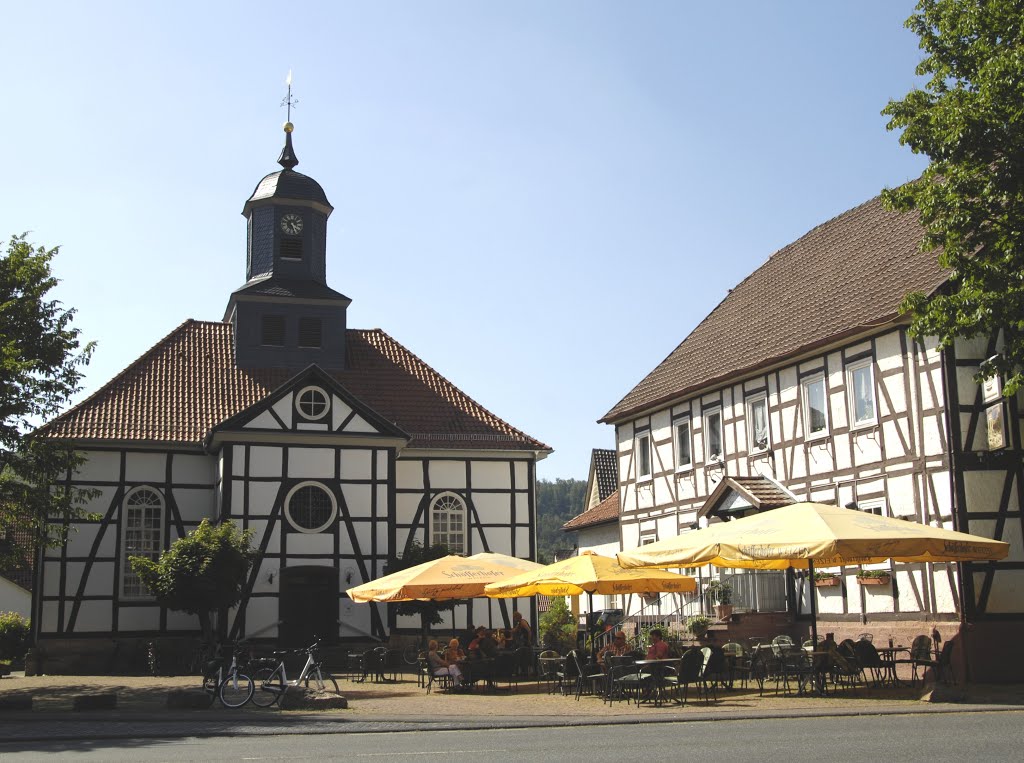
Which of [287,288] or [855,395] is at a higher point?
[287,288]

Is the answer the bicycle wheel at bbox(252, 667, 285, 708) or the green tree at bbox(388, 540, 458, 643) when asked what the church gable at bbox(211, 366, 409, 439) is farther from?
the bicycle wheel at bbox(252, 667, 285, 708)

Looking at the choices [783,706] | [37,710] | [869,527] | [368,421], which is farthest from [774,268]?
[37,710]

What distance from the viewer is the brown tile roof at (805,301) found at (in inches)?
925

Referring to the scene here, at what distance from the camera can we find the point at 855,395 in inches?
923

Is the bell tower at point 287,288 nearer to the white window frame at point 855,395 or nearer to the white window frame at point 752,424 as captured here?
the white window frame at point 752,424

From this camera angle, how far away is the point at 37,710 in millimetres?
17422

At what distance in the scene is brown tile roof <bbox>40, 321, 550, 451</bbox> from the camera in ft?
102

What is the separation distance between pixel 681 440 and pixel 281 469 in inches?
415

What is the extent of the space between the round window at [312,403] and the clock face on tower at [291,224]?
7288 mm

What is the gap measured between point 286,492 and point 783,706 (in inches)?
667

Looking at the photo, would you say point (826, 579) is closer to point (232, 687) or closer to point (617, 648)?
point (617, 648)

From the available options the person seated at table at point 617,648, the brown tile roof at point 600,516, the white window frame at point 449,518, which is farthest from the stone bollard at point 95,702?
the brown tile roof at point 600,516

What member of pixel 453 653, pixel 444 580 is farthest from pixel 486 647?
pixel 444 580

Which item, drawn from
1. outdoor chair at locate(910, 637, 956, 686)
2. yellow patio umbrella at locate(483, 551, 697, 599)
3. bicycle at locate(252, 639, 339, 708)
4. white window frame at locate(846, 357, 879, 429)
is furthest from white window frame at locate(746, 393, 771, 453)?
bicycle at locate(252, 639, 339, 708)
